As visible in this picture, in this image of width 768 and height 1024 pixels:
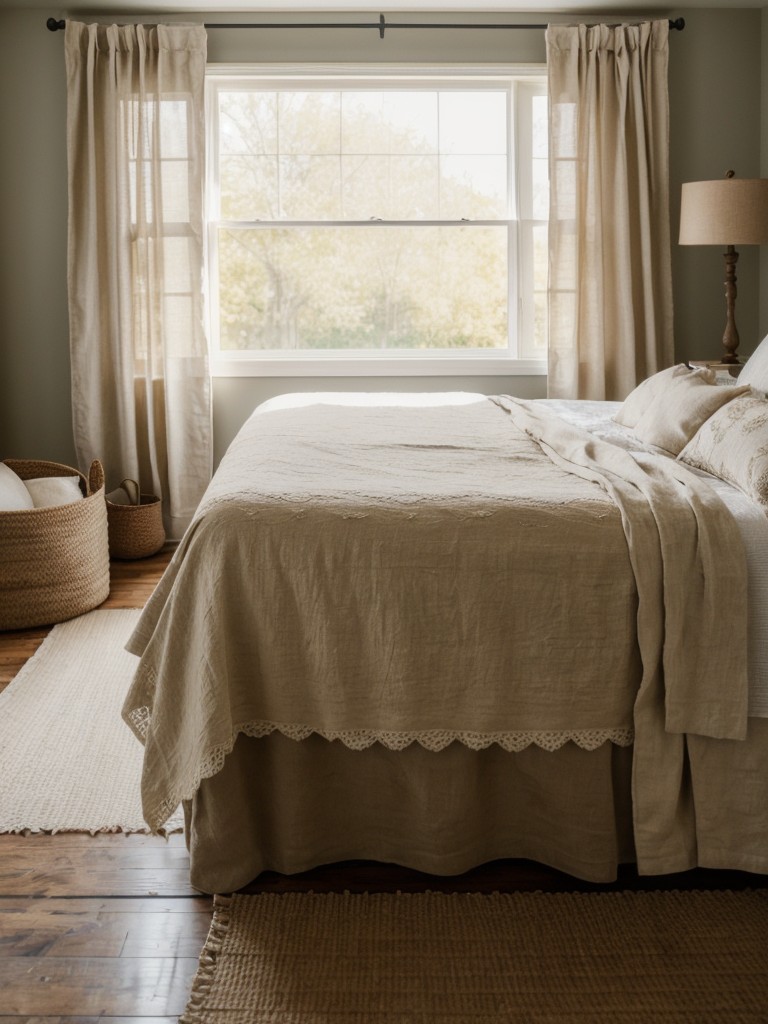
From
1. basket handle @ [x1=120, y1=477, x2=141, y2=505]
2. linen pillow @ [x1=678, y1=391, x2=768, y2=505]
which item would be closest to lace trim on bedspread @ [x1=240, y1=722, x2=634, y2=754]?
linen pillow @ [x1=678, y1=391, x2=768, y2=505]

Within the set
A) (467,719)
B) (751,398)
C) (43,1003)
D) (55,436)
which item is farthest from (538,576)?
(55,436)

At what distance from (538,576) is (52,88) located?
3920 mm

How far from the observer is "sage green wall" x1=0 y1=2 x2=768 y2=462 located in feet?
14.8

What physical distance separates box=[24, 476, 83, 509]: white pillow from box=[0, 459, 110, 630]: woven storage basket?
17 cm

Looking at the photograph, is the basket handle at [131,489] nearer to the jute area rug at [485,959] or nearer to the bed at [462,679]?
the bed at [462,679]

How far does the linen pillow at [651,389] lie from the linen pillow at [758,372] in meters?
0.10

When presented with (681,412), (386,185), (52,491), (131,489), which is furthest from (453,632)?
(386,185)

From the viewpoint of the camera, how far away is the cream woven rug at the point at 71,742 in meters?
2.22

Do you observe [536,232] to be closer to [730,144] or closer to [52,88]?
[730,144]

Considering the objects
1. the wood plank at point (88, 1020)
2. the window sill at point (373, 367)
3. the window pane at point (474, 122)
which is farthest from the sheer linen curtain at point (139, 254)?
the wood plank at point (88, 1020)

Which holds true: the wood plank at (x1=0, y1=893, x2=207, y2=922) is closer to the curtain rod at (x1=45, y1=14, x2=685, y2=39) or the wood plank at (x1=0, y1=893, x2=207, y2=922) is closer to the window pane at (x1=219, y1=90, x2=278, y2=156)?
the window pane at (x1=219, y1=90, x2=278, y2=156)

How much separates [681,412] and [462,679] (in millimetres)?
1148

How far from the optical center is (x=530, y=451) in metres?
2.45

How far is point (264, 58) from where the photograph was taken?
4512mm
